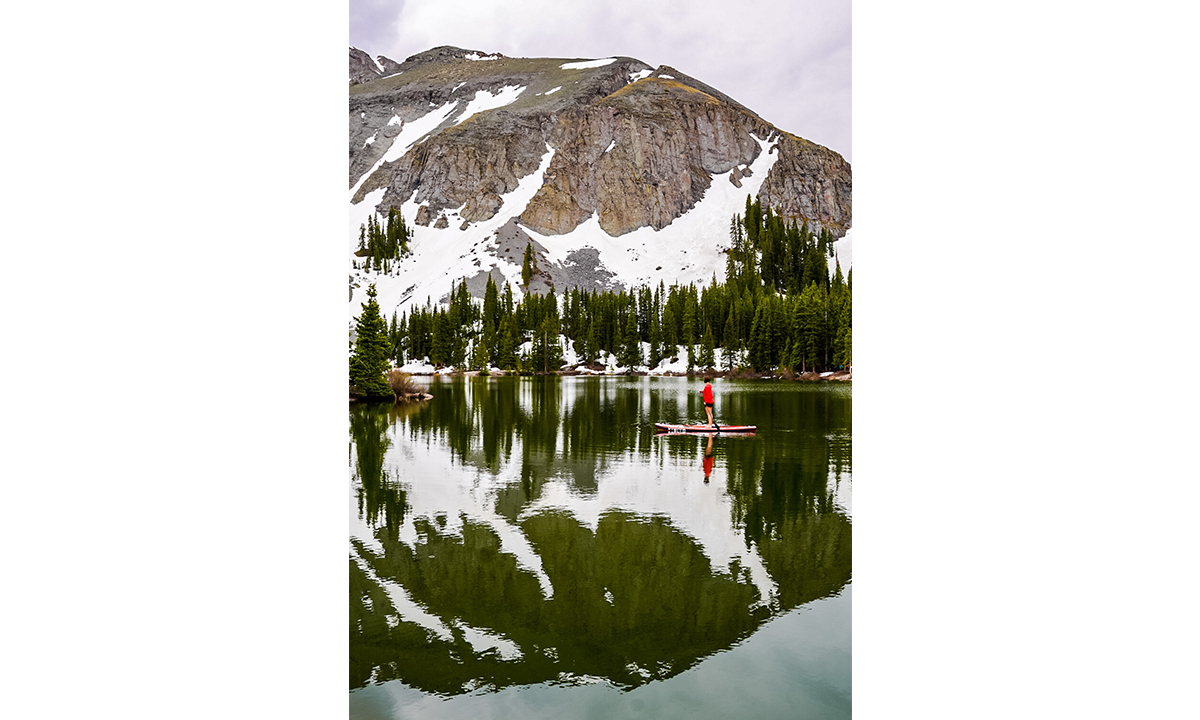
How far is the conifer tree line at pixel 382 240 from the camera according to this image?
6461 millimetres

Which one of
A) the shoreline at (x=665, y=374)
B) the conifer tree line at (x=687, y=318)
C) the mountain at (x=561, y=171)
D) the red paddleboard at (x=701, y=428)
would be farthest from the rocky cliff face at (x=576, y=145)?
the red paddleboard at (x=701, y=428)

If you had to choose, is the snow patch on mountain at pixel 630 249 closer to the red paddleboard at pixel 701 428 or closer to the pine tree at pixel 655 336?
the pine tree at pixel 655 336

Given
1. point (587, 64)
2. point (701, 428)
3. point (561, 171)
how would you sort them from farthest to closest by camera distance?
point (561, 171) < point (701, 428) < point (587, 64)

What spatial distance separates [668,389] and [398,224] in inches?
170

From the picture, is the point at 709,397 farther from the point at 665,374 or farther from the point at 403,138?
the point at 403,138

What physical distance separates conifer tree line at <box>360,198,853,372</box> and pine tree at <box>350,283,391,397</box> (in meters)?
0.13

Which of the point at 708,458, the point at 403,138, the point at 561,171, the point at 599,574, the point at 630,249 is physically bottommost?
the point at 599,574

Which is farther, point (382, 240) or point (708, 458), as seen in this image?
point (382, 240)

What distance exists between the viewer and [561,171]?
26.2 feet

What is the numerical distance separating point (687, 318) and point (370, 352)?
11.2ft

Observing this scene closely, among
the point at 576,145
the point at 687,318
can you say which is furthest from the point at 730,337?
the point at 576,145

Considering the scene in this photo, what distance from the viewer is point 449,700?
301cm
